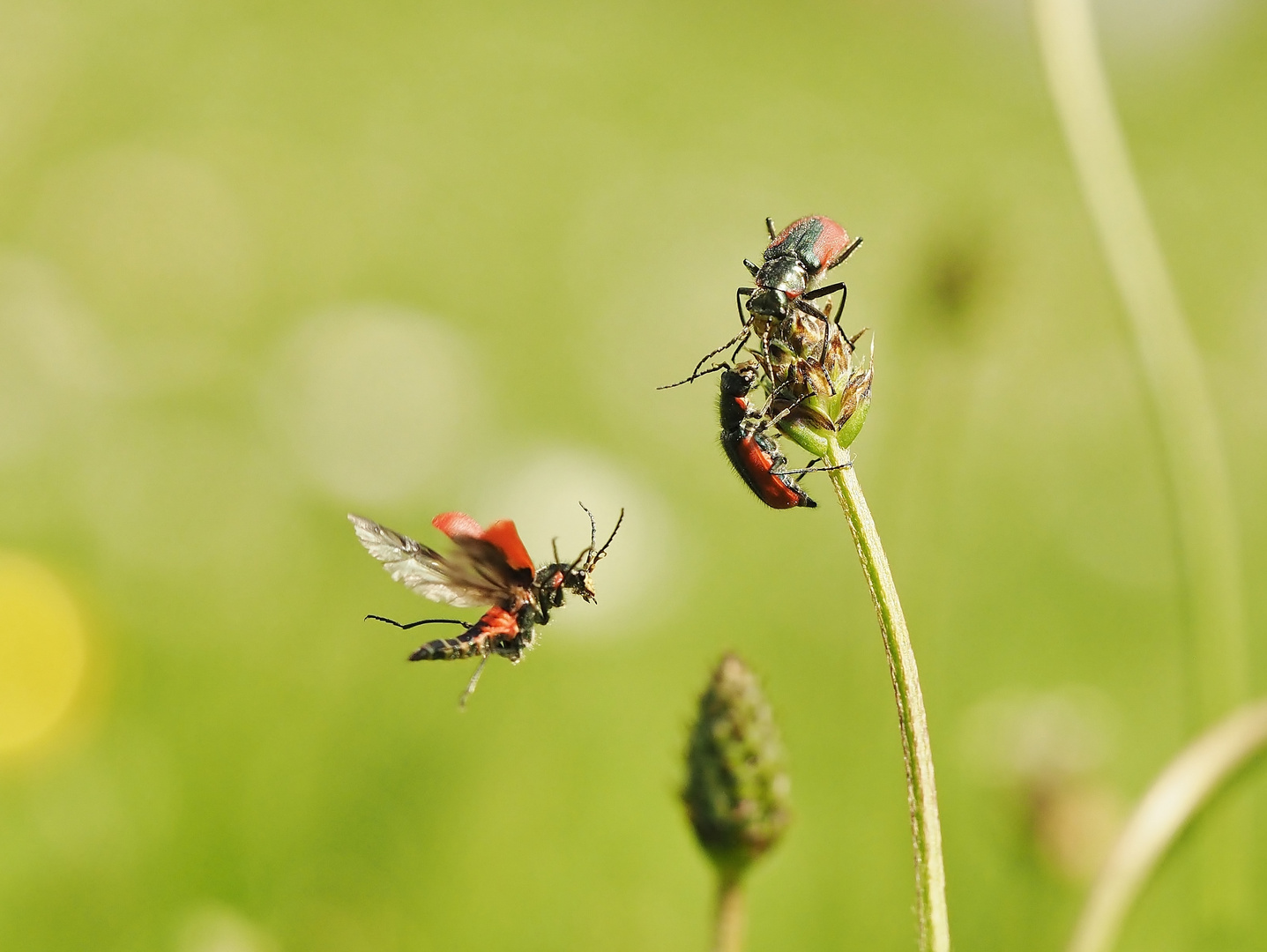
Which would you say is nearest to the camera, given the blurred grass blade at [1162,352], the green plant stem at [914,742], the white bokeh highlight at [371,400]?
the green plant stem at [914,742]

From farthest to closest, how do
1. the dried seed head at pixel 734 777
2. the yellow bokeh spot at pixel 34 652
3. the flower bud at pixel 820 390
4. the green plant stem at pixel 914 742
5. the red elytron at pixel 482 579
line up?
the yellow bokeh spot at pixel 34 652 < the dried seed head at pixel 734 777 < the red elytron at pixel 482 579 < the flower bud at pixel 820 390 < the green plant stem at pixel 914 742

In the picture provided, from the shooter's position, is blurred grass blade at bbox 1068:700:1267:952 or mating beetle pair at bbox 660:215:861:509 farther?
mating beetle pair at bbox 660:215:861:509

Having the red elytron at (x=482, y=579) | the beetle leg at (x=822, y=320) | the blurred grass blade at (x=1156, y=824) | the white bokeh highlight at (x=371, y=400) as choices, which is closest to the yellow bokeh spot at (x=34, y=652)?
the white bokeh highlight at (x=371, y=400)

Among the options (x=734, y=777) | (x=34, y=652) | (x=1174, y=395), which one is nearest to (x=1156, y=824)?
(x=734, y=777)

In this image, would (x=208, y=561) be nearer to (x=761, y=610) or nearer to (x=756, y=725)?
(x=761, y=610)

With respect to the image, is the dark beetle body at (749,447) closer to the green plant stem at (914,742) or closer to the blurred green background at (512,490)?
the blurred green background at (512,490)

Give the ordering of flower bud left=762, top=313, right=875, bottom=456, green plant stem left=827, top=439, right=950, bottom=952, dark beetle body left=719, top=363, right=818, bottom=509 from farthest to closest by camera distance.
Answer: dark beetle body left=719, top=363, right=818, bottom=509 → flower bud left=762, top=313, right=875, bottom=456 → green plant stem left=827, top=439, right=950, bottom=952

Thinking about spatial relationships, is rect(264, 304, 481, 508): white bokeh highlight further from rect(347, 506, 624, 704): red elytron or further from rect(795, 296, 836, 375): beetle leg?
rect(795, 296, 836, 375): beetle leg

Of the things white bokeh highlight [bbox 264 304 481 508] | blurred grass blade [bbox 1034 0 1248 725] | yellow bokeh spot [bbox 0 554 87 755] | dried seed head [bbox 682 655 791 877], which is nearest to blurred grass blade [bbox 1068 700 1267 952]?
dried seed head [bbox 682 655 791 877]
